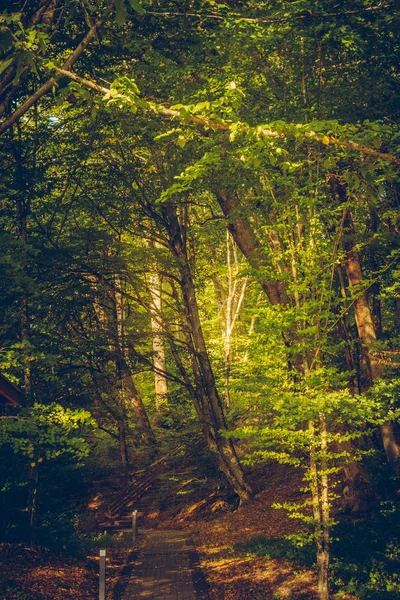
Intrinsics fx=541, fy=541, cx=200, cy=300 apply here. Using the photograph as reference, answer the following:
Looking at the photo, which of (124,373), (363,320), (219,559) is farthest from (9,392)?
(124,373)

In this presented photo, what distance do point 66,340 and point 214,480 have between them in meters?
7.76

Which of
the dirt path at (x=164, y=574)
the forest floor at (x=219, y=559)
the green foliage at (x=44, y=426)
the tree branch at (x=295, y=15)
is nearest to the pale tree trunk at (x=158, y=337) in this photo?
the forest floor at (x=219, y=559)

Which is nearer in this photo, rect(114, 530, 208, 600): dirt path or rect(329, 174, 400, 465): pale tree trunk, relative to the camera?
rect(114, 530, 208, 600): dirt path

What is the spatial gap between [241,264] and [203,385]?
4856 millimetres

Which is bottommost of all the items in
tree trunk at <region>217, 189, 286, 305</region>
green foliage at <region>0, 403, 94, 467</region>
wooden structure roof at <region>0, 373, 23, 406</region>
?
green foliage at <region>0, 403, 94, 467</region>

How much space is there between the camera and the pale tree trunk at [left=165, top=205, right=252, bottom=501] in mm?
16906

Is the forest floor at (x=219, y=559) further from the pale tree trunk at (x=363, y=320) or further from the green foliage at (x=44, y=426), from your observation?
the pale tree trunk at (x=363, y=320)

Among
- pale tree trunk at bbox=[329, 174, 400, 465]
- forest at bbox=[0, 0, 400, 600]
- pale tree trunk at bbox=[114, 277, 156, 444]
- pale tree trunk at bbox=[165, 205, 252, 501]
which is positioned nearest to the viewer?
forest at bbox=[0, 0, 400, 600]

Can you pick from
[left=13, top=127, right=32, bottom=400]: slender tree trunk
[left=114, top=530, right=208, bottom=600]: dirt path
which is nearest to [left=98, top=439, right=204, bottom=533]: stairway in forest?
[left=114, top=530, right=208, bottom=600]: dirt path

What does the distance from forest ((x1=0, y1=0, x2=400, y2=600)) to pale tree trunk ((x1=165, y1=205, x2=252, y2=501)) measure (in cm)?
7

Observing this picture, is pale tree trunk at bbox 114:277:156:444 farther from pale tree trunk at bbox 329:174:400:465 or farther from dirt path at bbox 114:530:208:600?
pale tree trunk at bbox 329:174:400:465

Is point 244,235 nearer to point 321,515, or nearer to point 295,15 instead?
point 295,15

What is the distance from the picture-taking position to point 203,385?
17.3 metres

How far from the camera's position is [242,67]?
468 inches
